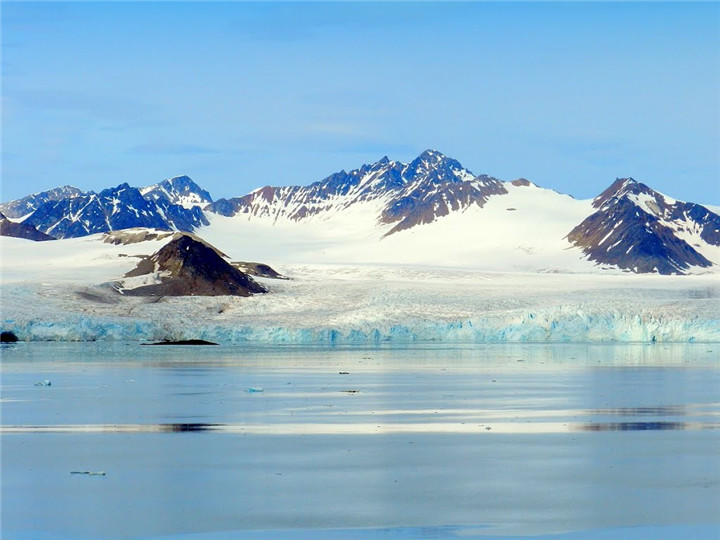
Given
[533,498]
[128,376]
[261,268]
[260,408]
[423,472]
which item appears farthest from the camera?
[261,268]

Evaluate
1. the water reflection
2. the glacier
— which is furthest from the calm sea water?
the glacier

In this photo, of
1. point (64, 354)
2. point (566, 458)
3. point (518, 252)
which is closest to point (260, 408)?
point (566, 458)

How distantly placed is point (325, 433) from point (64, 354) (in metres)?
25.0

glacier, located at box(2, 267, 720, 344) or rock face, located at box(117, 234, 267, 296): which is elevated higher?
rock face, located at box(117, 234, 267, 296)

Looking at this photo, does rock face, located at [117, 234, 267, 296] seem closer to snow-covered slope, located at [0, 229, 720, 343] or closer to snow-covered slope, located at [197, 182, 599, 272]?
snow-covered slope, located at [0, 229, 720, 343]

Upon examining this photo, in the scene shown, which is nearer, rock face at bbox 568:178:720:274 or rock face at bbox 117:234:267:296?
rock face at bbox 117:234:267:296

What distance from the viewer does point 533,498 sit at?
973 cm

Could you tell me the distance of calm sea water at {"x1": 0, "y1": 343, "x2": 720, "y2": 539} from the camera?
8.84 metres

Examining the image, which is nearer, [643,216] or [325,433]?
[325,433]

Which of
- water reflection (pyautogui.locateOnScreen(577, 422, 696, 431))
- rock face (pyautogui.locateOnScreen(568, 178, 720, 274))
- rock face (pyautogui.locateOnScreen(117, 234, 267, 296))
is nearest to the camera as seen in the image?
water reflection (pyautogui.locateOnScreen(577, 422, 696, 431))

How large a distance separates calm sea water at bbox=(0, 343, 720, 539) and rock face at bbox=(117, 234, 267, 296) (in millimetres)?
42080

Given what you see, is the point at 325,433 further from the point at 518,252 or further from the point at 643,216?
the point at 643,216

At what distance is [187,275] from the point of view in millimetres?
69000

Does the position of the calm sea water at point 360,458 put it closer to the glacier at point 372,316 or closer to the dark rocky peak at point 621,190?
the glacier at point 372,316
